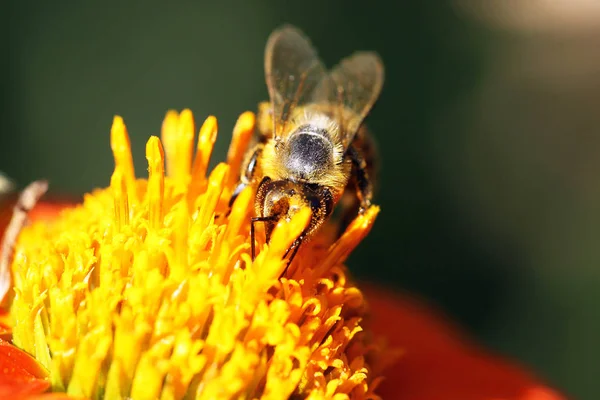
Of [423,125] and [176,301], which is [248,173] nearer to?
[176,301]

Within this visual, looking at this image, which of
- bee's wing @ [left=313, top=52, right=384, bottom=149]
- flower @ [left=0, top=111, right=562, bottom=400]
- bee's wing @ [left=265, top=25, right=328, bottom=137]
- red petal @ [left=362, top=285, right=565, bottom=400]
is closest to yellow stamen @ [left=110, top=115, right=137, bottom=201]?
flower @ [left=0, top=111, right=562, bottom=400]

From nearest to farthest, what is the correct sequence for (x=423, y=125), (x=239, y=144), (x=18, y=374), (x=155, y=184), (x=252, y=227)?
(x=18, y=374) → (x=252, y=227) → (x=155, y=184) → (x=239, y=144) → (x=423, y=125)

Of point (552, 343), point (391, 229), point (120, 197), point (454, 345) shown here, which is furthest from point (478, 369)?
point (391, 229)

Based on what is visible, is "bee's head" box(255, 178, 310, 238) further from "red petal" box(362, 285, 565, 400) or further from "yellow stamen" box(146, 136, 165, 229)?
"red petal" box(362, 285, 565, 400)

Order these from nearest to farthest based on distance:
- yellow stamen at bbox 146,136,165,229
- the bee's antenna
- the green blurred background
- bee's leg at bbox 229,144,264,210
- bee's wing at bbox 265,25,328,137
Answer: the bee's antenna → yellow stamen at bbox 146,136,165,229 → bee's leg at bbox 229,144,264,210 → bee's wing at bbox 265,25,328,137 → the green blurred background

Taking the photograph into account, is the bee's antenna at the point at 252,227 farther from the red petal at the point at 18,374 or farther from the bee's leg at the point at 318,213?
the red petal at the point at 18,374

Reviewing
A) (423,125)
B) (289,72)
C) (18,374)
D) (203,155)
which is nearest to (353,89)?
(289,72)

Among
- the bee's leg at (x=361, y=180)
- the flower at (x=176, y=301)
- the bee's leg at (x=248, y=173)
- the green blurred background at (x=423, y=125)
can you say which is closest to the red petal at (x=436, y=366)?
the flower at (x=176, y=301)

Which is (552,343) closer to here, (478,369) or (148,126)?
(478,369)
